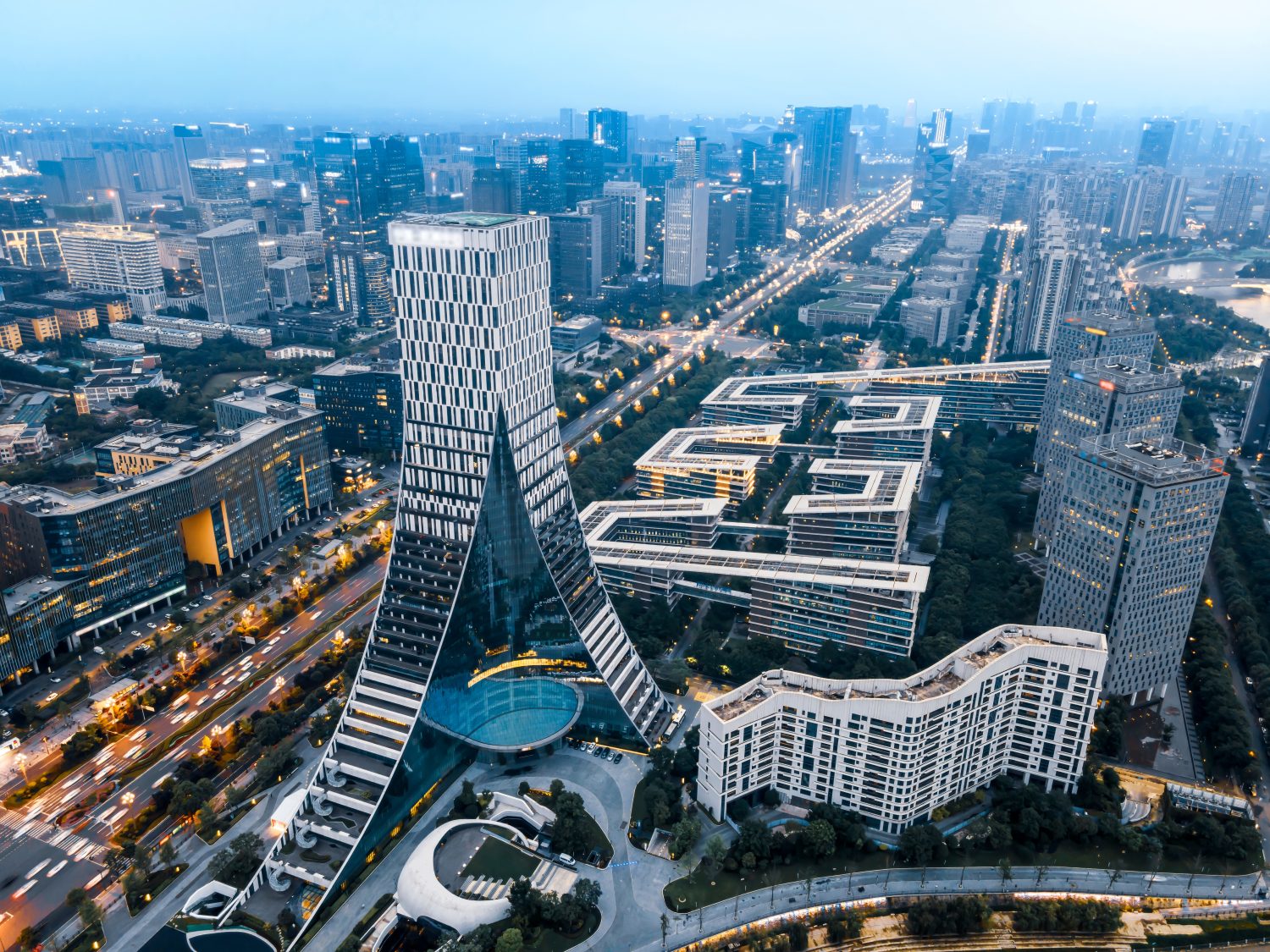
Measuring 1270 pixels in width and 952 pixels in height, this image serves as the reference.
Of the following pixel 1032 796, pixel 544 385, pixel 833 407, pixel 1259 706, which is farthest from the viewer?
pixel 833 407

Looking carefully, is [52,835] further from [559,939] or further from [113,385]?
[113,385]

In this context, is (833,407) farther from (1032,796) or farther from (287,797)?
(287,797)

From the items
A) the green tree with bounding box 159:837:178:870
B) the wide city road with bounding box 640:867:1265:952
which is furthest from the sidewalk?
the wide city road with bounding box 640:867:1265:952

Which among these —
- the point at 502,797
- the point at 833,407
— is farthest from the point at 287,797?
the point at 833,407

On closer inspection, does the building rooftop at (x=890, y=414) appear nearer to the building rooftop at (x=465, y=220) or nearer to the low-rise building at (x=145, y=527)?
the building rooftop at (x=465, y=220)

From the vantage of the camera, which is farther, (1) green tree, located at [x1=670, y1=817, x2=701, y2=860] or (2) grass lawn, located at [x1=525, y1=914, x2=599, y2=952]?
(1) green tree, located at [x1=670, y1=817, x2=701, y2=860]

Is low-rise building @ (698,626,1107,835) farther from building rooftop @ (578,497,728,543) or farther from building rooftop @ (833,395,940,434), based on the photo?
building rooftop @ (833,395,940,434)
